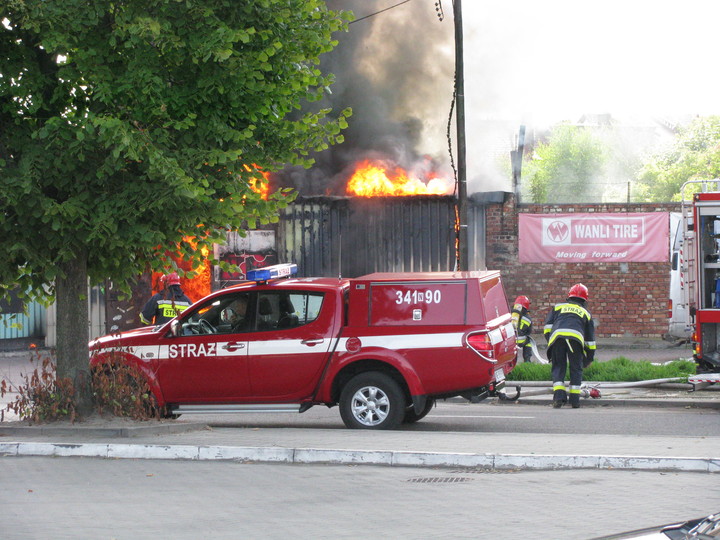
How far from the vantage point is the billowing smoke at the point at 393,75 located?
24.9 meters

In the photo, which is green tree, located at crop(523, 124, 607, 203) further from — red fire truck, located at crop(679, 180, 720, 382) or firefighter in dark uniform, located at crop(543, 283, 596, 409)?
firefighter in dark uniform, located at crop(543, 283, 596, 409)

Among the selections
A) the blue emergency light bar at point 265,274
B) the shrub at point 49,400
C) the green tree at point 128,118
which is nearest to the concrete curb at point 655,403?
the blue emergency light bar at point 265,274

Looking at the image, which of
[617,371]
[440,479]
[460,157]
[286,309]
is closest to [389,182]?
[460,157]

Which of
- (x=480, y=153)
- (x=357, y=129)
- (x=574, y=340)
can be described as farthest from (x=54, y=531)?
(x=480, y=153)

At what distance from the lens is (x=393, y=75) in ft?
Result: 82.7

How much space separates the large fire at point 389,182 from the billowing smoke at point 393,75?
88 centimetres

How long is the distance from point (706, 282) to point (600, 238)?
9.59 m

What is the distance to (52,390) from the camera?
10.8 meters

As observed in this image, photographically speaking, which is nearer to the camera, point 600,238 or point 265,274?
point 265,274

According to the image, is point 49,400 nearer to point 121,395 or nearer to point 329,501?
point 121,395

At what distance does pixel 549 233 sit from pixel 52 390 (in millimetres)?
14422

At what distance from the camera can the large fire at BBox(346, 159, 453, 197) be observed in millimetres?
23641

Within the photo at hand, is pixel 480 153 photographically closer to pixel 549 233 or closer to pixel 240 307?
pixel 549 233

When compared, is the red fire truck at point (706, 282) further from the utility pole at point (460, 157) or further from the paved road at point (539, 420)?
the utility pole at point (460, 157)
